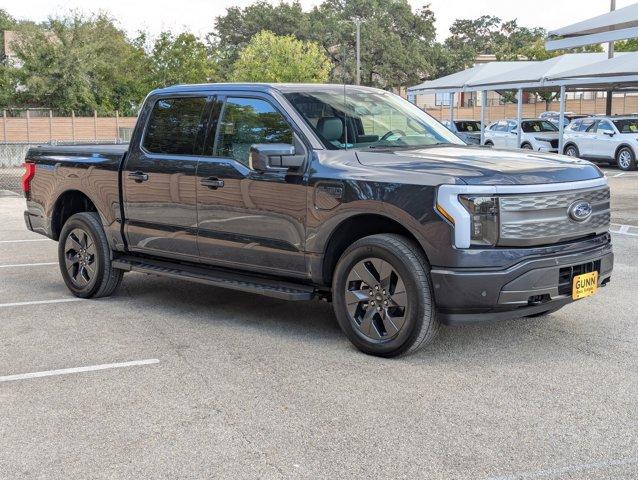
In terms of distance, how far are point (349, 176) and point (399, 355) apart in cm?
128

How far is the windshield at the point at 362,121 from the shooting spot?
21.0 ft

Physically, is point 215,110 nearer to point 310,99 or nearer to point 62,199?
point 310,99

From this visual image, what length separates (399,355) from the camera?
5.73 meters

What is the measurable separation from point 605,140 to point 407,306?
70.1 ft

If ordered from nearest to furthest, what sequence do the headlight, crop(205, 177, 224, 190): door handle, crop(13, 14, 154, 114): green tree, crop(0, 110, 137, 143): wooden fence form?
the headlight, crop(205, 177, 224, 190): door handle, crop(0, 110, 137, 143): wooden fence, crop(13, 14, 154, 114): green tree

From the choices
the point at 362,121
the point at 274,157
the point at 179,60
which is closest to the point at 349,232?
the point at 274,157

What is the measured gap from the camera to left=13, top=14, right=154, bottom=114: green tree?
146 ft

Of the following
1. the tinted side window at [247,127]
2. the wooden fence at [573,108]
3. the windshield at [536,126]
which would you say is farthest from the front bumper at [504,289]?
the wooden fence at [573,108]

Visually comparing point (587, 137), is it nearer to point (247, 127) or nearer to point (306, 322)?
point (306, 322)

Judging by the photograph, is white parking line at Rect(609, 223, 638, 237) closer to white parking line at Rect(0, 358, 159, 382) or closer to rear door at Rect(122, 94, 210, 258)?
rear door at Rect(122, 94, 210, 258)

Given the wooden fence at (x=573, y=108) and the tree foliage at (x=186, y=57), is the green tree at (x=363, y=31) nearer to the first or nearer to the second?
the tree foliage at (x=186, y=57)

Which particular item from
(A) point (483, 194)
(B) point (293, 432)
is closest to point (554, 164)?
(A) point (483, 194)

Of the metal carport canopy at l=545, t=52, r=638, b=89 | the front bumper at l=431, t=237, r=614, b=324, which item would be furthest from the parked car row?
the front bumper at l=431, t=237, r=614, b=324

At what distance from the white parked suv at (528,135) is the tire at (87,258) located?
2196 cm
